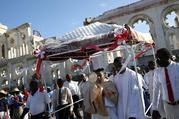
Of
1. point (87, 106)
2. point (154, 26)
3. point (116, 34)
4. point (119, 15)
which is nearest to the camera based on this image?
point (87, 106)

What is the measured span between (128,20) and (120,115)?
18266mm

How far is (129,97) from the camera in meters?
3.47

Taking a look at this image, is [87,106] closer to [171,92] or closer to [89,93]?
[89,93]

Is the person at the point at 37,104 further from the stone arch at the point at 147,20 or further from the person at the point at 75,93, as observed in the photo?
the stone arch at the point at 147,20

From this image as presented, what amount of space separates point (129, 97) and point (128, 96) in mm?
29

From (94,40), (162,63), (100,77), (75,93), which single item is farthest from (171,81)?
(75,93)

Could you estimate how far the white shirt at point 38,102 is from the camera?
4734 millimetres

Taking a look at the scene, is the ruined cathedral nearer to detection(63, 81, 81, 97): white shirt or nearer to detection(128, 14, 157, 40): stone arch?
detection(128, 14, 157, 40): stone arch

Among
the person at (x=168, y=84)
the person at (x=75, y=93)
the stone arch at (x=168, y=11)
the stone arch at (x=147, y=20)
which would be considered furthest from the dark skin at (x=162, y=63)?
the stone arch at (x=168, y=11)

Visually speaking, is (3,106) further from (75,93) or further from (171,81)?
(171,81)

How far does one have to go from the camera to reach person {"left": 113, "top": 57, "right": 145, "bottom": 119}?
11.1 feet

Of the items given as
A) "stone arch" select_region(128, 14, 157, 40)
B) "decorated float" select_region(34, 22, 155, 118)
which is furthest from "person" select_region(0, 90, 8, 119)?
"stone arch" select_region(128, 14, 157, 40)

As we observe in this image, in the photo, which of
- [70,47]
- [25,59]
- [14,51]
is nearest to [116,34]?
[70,47]

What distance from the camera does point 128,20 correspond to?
797 inches
